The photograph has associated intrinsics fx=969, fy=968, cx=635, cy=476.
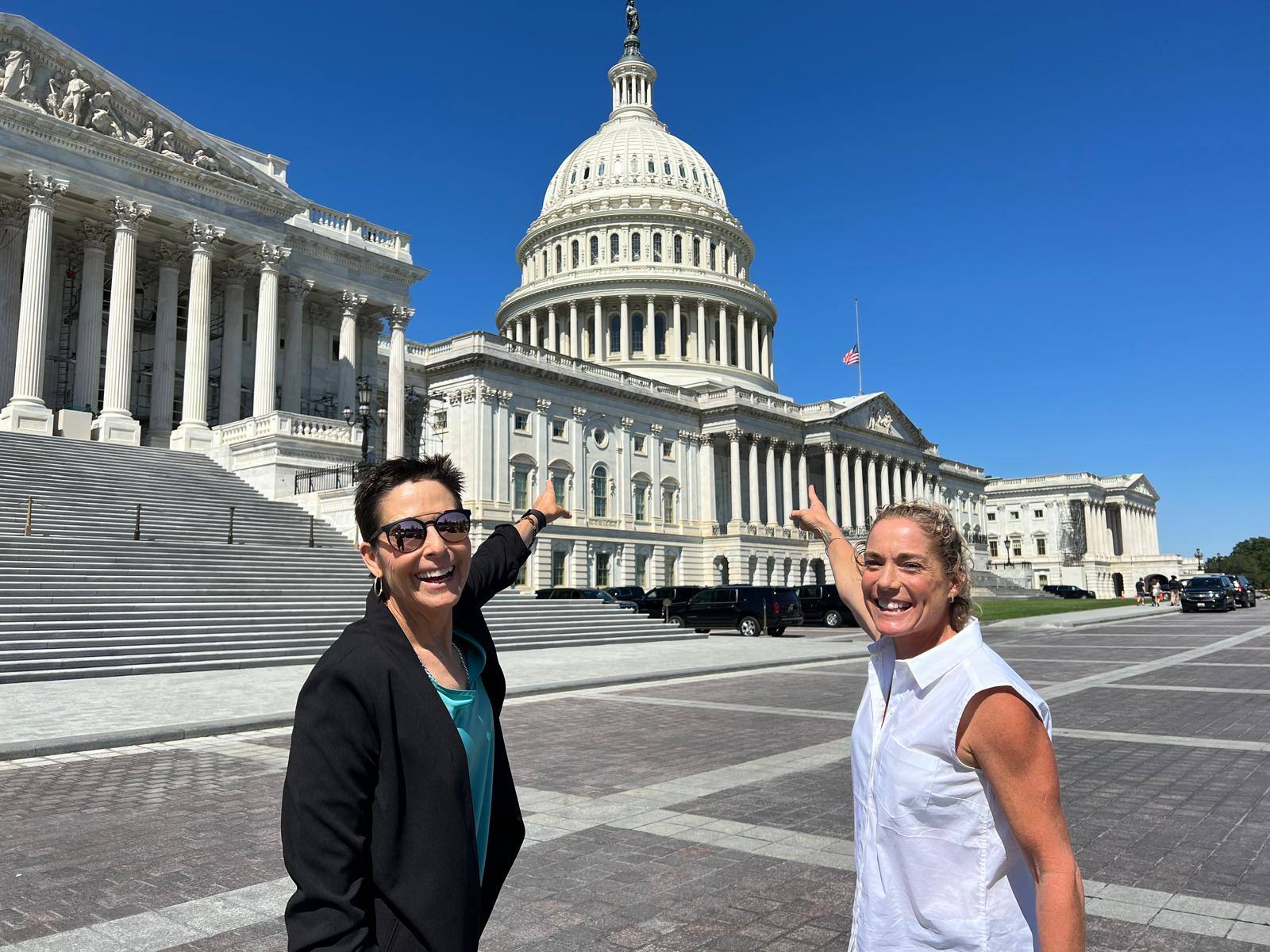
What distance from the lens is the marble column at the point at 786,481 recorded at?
261 ft

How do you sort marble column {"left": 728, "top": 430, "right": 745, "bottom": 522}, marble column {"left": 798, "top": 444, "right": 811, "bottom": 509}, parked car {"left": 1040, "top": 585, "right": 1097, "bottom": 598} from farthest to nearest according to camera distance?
parked car {"left": 1040, "top": 585, "right": 1097, "bottom": 598}, marble column {"left": 798, "top": 444, "right": 811, "bottom": 509}, marble column {"left": 728, "top": 430, "right": 745, "bottom": 522}

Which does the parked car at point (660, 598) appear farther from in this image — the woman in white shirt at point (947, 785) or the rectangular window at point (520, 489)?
the woman in white shirt at point (947, 785)

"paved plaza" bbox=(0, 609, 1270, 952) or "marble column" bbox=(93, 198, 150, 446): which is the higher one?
"marble column" bbox=(93, 198, 150, 446)

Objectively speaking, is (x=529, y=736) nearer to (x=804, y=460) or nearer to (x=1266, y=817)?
(x=1266, y=817)

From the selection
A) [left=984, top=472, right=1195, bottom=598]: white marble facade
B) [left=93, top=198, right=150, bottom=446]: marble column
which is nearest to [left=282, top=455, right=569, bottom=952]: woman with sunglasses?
[left=93, top=198, right=150, bottom=446]: marble column

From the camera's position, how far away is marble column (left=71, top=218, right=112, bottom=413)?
3703 cm

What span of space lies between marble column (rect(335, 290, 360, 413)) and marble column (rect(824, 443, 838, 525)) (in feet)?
147

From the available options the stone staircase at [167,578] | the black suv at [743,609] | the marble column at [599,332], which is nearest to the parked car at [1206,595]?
the black suv at [743,609]

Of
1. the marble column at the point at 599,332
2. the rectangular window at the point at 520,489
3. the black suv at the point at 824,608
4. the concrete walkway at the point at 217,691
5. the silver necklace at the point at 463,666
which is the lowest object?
the concrete walkway at the point at 217,691

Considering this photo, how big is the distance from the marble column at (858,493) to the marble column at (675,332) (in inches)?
720

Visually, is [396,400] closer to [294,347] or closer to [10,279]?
[294,347]

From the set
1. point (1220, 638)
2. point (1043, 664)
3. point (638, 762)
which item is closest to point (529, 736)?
point (638, 762)

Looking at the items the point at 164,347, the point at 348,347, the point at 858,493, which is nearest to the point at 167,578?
the point at 164,347

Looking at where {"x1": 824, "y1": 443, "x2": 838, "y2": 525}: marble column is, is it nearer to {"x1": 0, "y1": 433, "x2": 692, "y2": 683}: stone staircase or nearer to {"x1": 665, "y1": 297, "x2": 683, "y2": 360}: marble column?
{"x1": 665, "y1": 297, "x2": 683, "y2": 360}: marble column
